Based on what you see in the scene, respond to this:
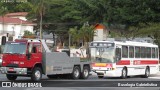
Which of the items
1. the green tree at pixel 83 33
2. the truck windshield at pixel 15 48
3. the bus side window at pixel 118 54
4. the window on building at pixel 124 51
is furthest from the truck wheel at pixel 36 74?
the green tree at pixel 83 33

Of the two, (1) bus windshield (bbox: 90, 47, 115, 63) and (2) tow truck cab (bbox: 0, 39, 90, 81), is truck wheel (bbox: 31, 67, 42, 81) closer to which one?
(2) tow truck cab (bbox: 0, 39, 90, 81)

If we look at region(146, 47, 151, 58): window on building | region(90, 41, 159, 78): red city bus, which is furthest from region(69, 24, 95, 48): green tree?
region(90, 41, 159, 78): red city bus

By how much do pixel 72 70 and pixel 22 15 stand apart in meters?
78.0

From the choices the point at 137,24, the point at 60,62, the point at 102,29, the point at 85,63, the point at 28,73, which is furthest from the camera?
the point at 102,29

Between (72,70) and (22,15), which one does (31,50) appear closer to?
(72,70)

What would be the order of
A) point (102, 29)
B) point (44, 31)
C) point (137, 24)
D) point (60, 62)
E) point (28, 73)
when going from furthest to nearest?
1. point (44, 31)
2. point (102, 29)
3. point (137, 24)
4. point (60, 62)
5. point (28, 73)

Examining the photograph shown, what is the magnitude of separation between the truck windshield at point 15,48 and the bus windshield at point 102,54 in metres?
7.15

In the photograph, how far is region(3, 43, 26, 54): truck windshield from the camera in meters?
26.8

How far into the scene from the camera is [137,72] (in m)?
34.9

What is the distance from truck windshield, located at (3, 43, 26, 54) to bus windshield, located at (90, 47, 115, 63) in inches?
281

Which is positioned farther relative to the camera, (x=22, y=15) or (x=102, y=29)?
(x=22, y=15)

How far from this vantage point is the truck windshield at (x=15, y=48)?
2681 cm

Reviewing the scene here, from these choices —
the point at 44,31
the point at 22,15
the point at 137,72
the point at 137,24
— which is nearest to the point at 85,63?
the point at 137,72

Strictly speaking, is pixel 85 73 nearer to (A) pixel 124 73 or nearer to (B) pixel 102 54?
(B) pixel 102 54
